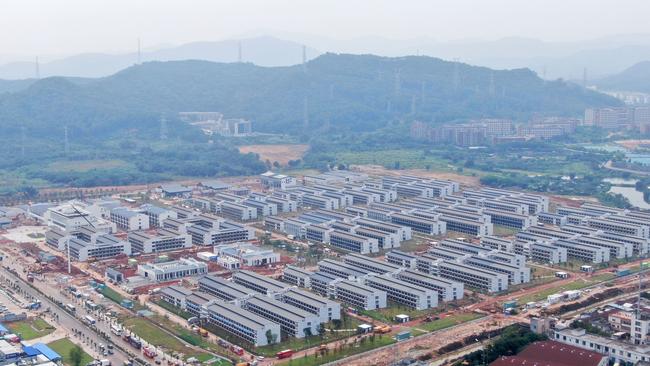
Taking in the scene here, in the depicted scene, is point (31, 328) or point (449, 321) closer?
point (31, 328)

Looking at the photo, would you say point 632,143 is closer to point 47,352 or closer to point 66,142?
point 66,142

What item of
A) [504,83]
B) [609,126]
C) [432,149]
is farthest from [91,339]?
[504,83]

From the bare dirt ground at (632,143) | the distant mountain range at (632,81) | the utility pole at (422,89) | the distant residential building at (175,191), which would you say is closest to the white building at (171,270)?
the distant residential building at (175,191)

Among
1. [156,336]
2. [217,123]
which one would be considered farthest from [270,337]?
[217,123]

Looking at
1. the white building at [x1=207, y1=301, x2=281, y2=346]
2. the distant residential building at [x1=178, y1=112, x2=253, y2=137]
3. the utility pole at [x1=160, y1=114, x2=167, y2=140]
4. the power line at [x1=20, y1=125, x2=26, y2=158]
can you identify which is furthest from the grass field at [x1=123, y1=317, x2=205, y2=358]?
the distant residential building at [x1=178, y1=112, x2=253, y2=137]

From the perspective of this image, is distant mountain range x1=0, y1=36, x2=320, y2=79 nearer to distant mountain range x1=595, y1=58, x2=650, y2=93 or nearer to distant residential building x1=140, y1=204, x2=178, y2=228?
distant mountain range x1=595, y1=58, x2=650, y2=93

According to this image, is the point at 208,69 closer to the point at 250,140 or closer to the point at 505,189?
the point at 250,140
